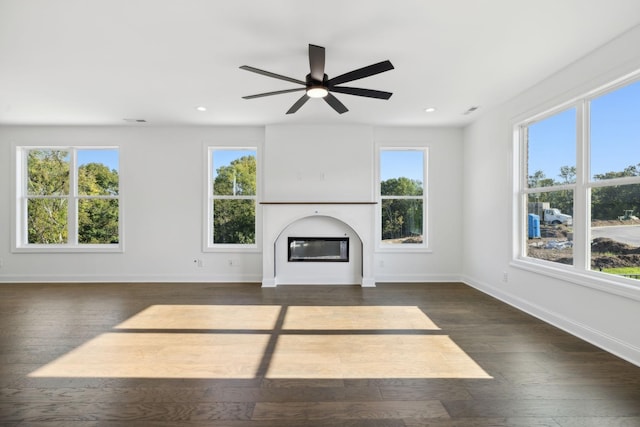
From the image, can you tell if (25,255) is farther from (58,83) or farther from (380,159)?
(380,159)

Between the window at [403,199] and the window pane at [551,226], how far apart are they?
72.0 inches

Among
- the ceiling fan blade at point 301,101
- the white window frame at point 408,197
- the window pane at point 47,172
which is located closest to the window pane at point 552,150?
the white window frame at point 408,197

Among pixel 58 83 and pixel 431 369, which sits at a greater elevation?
pixel 58 83

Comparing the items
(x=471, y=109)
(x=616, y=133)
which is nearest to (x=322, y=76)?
(x=616, y=133)

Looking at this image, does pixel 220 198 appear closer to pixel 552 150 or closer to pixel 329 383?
pixel 329 383

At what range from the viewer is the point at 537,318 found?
11.4 feet

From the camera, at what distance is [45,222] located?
17.8ft

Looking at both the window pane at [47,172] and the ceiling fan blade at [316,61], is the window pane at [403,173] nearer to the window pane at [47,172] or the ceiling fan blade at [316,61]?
the ceiling fan blade at [316,61]

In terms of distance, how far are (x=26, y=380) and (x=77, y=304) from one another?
6.83ft

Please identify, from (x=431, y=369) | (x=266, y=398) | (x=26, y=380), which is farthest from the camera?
(x=431, y=369)

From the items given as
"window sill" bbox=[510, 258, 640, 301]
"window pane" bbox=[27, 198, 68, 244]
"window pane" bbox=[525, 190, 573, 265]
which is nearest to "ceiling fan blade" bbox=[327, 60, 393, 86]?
"window pane" bbox=[525, 190, 573, 265]

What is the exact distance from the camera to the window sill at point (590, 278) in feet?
8.27

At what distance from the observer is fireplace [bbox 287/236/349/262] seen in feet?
17.4

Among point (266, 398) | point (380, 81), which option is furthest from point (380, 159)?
point (266, 398)
